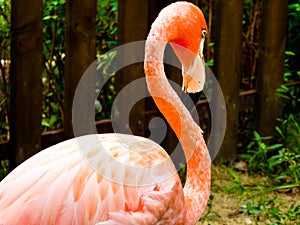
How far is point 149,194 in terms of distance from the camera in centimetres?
274

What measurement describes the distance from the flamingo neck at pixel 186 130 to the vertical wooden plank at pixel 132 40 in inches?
49.8

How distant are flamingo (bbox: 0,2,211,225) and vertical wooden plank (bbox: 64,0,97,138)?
1.12 meters

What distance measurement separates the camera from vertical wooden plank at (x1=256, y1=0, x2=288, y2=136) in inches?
195

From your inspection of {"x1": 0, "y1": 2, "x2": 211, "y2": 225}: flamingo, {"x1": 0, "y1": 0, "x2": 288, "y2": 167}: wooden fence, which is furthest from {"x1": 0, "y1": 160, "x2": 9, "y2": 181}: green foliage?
{"x1": 0, "y1": 2, "x2": 211, "y2": 225}: flamingo

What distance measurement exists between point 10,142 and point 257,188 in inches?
65.6

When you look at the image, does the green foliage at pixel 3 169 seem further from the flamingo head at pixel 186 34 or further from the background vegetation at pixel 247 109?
the flamingo head at pixel 186 34

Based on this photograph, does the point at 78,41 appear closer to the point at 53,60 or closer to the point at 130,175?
the point at 53,60

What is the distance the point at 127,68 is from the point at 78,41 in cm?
44

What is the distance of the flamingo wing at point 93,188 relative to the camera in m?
2.65

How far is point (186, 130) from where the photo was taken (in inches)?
123

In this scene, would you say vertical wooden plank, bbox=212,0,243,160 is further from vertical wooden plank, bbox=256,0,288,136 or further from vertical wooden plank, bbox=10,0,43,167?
vertical wooden plank, bbox=10,0,43,167

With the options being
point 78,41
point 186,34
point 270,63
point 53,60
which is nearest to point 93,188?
point 186,34

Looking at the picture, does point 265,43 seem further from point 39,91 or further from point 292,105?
point 39,91

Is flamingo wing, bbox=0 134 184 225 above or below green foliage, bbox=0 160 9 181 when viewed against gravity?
above
